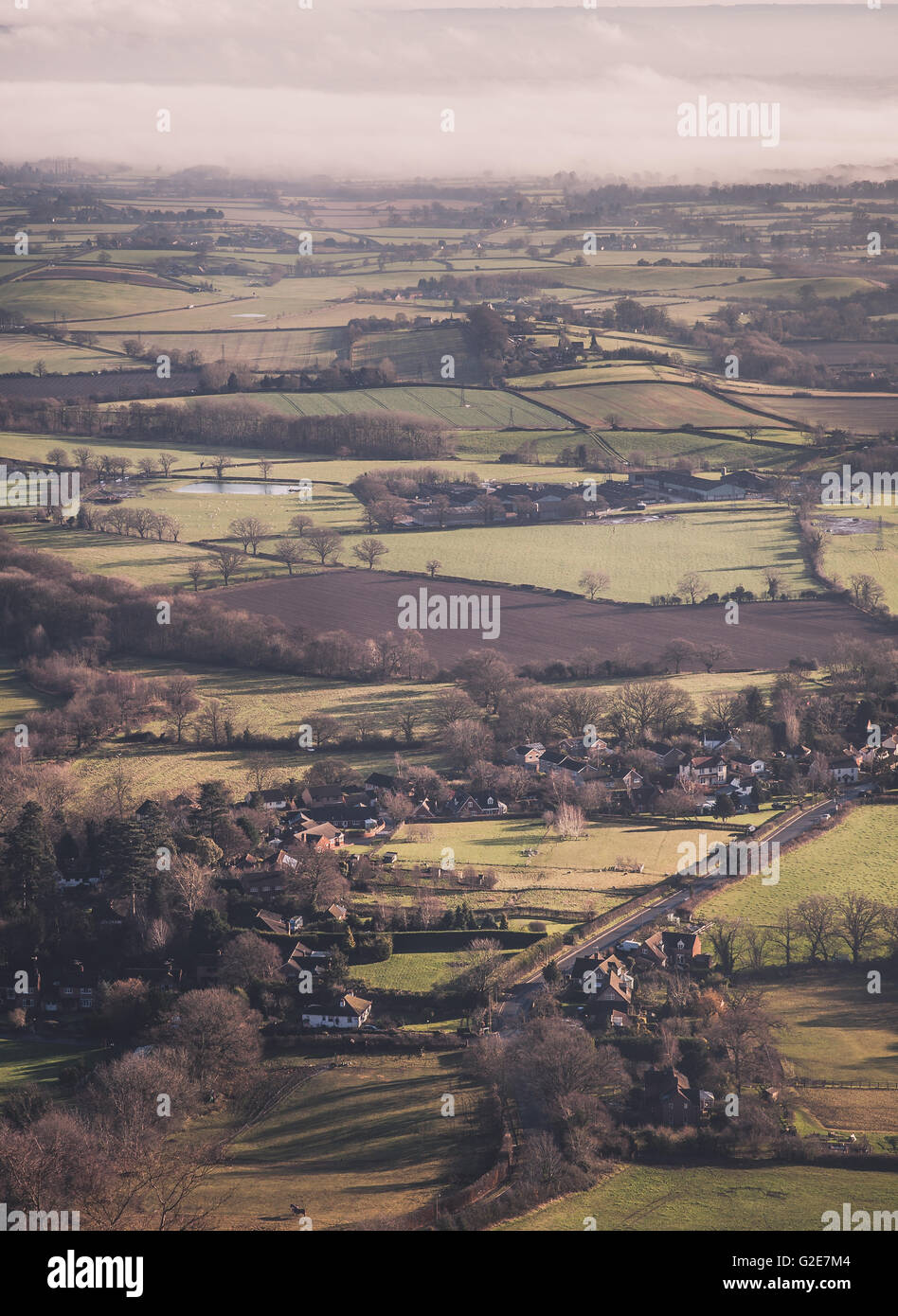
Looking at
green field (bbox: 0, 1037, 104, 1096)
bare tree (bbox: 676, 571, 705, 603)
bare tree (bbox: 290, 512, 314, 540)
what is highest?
bare tree (bbox: 290, 512, 314, 540)

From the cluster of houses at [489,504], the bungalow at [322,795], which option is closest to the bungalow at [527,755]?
the bungalow at [322,795]

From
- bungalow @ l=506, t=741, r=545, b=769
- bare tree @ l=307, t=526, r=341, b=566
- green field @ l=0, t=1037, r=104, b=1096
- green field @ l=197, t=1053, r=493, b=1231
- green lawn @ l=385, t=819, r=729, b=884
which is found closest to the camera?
green field @ l=197, t=1053, r=493, b=1231

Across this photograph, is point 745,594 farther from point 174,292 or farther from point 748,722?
point 174,292

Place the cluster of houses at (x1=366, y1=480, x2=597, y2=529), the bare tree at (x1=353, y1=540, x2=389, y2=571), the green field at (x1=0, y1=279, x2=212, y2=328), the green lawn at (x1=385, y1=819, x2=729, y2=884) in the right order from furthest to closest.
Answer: the green field at (x1=0, y1=279, x2=212, y2=328), the cluster of houses at (x1=366, y1=480, x2=597, y2=529), the bare tree at (x1=353, y1=540, x2=389, y2=571), the green lawn at (x1=385, y1=819, x2=729, y2=884)

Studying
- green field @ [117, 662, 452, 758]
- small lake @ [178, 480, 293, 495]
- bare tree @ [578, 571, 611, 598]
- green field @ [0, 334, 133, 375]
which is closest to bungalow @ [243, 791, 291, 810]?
green field @ [117, 662, 452, 758]

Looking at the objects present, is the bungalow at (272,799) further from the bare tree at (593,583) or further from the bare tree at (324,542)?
the bare tree at (324,542)

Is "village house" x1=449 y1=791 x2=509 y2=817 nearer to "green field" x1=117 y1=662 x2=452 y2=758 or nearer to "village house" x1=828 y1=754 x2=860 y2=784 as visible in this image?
"green field" x1=117 y1=662 x2=452 y2=758

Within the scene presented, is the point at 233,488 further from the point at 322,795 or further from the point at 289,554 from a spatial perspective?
the point at 322,795
